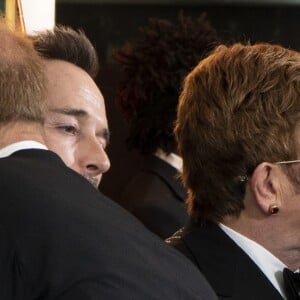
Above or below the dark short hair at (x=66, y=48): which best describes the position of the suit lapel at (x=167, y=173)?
below

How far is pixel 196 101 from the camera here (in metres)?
1.70

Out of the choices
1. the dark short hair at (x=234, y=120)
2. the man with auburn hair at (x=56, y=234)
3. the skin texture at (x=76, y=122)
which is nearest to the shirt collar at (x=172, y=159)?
the skin texture at (x=76, y=122)

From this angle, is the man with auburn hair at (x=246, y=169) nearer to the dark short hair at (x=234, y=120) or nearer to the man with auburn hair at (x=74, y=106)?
the dark short hair at (x=234, y=120)

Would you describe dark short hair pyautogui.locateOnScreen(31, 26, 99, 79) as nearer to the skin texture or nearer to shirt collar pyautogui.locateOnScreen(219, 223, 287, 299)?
the skin texture

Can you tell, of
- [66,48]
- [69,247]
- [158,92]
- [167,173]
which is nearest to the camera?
[69,247]

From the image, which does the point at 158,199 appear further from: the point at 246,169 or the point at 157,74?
the point at 246,169

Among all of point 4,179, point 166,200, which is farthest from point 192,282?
point 166,200

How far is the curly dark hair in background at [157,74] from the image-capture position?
2.74 m

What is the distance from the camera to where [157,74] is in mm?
2768

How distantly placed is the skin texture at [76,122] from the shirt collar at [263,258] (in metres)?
0.44

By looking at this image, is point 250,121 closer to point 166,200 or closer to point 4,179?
point 4,179

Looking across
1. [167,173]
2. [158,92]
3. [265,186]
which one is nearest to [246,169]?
[265,186]

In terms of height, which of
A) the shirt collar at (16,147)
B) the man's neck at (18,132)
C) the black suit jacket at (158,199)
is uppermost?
the man's neck at (18,132)

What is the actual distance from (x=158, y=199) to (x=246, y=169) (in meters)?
0.82
